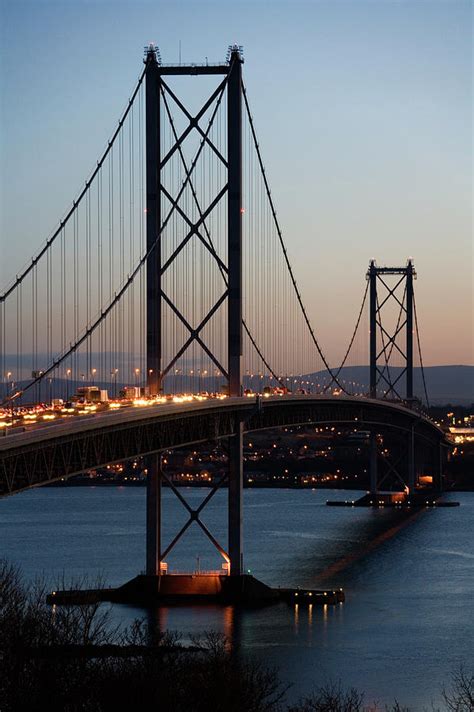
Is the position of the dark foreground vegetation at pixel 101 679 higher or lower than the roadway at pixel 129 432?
lower

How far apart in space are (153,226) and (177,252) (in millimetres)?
816

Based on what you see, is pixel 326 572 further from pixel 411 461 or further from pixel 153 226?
pixel 411 461

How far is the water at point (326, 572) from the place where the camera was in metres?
29.2

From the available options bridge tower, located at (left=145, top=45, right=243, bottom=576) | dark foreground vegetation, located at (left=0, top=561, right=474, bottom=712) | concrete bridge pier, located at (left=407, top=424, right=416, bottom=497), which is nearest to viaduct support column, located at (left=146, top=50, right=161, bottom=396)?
bridge tower, located at (left=145, top=45, right=243, bottom=576)

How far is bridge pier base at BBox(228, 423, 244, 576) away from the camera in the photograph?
118 ft

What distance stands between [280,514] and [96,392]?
119 feet

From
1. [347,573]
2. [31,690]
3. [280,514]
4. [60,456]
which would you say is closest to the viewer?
[31,690]

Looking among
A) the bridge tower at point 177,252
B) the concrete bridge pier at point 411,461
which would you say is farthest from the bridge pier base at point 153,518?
the concrete bridge pier at point 411,461

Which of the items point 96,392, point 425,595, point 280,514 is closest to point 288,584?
point 425,595

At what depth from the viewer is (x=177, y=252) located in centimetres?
3569

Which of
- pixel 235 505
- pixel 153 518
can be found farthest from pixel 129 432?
pixel 235 505

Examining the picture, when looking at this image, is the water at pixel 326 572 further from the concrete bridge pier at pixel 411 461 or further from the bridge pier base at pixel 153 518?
the concrete bridge pier at pixel 411 461

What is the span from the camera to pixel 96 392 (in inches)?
1385

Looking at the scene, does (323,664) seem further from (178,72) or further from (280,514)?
(280,514)
